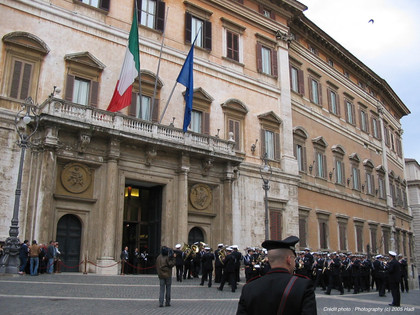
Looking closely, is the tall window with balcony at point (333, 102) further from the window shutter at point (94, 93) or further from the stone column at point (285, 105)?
the window shutter at point (94, 93)

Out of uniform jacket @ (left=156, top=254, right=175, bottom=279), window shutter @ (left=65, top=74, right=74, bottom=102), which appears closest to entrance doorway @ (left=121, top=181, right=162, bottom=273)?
window shutter @ (left=65, top=74, right=74, bottom=102)

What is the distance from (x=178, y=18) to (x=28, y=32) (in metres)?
8.32

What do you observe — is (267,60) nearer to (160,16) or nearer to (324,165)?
(160,16)

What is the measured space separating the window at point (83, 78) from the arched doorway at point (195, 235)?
7.87m

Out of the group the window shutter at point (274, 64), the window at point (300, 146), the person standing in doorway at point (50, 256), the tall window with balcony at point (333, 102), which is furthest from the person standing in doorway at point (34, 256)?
the tall window with balcony at point (333, 102)

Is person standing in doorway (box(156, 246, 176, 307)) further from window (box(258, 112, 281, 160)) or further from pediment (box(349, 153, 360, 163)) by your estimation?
pediment (box(349, 153, 360, 163))

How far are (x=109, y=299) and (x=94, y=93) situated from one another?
1135 cm

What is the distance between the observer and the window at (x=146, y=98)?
68.9 ft

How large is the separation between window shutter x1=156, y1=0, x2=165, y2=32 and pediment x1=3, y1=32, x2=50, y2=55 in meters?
6.21

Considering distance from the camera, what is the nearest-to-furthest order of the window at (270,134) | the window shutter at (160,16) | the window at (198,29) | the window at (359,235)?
1. the window shutter at (160,16)
2. the window at (198,29)
3. the window at (270,134)
4. the window at (359,235)

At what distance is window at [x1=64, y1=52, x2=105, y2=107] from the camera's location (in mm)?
19188

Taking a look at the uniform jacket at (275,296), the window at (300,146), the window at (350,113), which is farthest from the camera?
the window at (350,113)

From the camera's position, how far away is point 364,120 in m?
39.1

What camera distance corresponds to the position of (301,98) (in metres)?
30.3
